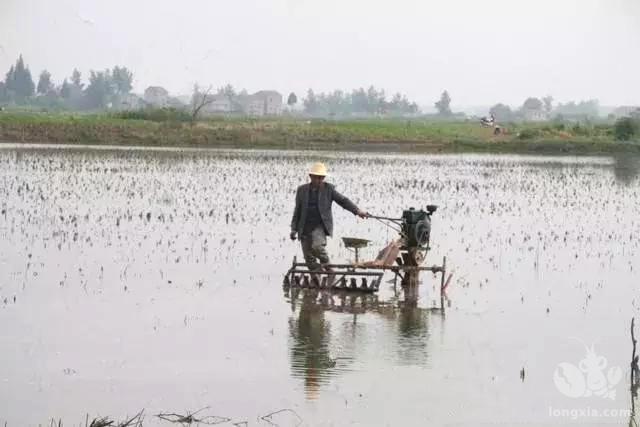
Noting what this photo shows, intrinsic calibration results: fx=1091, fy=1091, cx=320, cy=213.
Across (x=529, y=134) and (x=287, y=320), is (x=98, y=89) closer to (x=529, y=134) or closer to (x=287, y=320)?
(x=529, y=134)

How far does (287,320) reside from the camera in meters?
9.03

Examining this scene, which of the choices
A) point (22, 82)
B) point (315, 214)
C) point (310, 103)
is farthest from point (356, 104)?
point (315, 214)

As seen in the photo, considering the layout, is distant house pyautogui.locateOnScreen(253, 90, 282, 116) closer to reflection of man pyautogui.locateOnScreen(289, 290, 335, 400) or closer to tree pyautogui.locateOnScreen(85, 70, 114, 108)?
tree pyautogui.locateOnScreen(85, 70, 114, 108)

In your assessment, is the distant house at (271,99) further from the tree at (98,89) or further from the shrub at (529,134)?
the shrub at (529,134)

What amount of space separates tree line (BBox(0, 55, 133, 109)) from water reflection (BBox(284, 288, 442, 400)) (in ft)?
250

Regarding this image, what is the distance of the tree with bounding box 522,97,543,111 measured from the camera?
125375mm

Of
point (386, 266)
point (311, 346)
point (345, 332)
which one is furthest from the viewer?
point (386, 266)

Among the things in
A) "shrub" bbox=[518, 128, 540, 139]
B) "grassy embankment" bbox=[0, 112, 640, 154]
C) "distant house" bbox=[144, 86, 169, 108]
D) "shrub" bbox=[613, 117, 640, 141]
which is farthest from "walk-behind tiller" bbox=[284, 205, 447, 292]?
"distant house" bbox=[144, 86, 169, 108]

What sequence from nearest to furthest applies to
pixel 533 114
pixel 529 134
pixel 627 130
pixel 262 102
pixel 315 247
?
pixel 315 247, pixel 627 130, pixel 529 134, pixel 533 114, pixel 262 102

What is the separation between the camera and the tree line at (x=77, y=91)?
273 ft

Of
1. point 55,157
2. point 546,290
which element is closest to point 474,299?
point 546,290

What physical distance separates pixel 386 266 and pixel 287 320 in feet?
5.39

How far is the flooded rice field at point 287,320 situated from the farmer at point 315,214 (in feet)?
1.57

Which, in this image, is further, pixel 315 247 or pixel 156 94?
pixel 156 94
